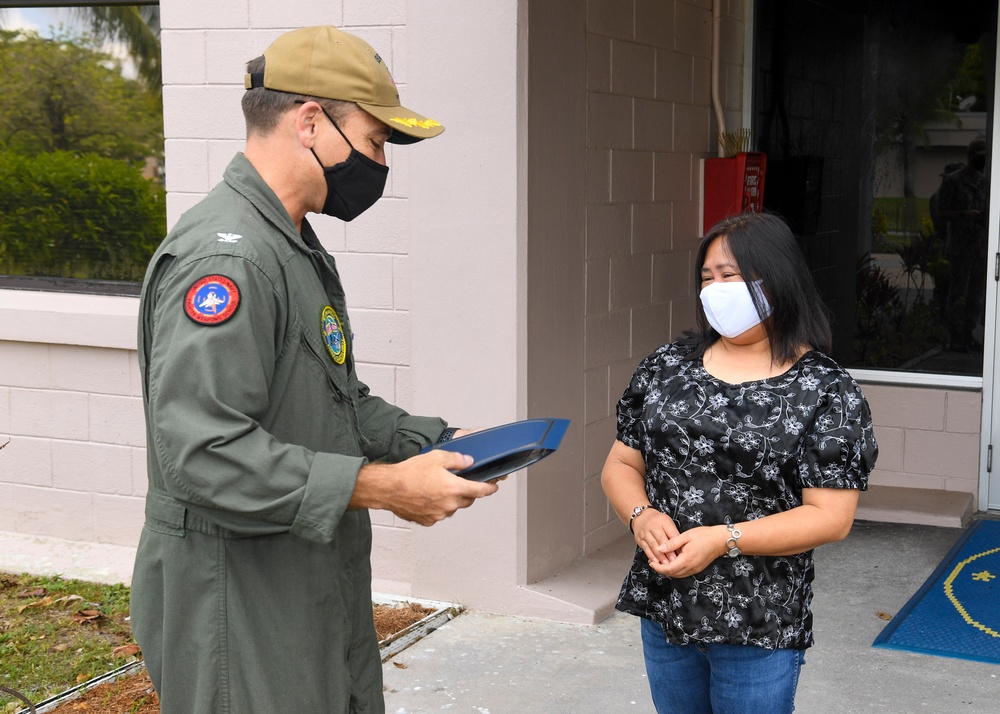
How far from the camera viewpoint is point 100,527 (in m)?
5.83

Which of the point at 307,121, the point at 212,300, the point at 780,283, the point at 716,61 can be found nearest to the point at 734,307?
the point at 780,283

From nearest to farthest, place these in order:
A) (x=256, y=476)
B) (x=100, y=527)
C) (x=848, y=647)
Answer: (x=256, y=476), (x=848, y=647), (x=100, y=527)

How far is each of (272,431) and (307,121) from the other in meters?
0.62

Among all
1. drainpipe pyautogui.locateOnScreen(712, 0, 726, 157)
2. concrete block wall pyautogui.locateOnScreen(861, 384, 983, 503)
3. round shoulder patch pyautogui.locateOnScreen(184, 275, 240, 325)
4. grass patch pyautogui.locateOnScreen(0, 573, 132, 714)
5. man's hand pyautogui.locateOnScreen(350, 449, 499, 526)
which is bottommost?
grass patch pyautogui.locateOnScreen(0, 573, 132, 714)

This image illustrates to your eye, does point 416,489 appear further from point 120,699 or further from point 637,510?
point 120,699

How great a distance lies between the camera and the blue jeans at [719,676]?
8.52ft

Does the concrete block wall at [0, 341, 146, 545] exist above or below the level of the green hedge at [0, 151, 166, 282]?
below

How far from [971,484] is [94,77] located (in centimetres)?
530

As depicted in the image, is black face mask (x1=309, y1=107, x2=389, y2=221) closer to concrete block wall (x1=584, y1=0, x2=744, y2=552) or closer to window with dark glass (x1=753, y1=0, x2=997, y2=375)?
concrete block wall (x1=584, y1=0, x2=744, y2=552)

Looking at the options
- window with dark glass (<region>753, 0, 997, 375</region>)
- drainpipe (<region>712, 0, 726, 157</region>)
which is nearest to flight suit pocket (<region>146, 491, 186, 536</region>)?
drainpipe (<region>712, 0, 726, 157</region>)

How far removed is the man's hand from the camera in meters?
2.07

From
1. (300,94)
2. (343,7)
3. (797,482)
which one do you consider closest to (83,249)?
(343,7)

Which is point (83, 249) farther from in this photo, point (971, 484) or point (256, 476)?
point (971, 484)

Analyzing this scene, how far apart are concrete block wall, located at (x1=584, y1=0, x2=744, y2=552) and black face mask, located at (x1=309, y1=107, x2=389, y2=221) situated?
2871 mm
